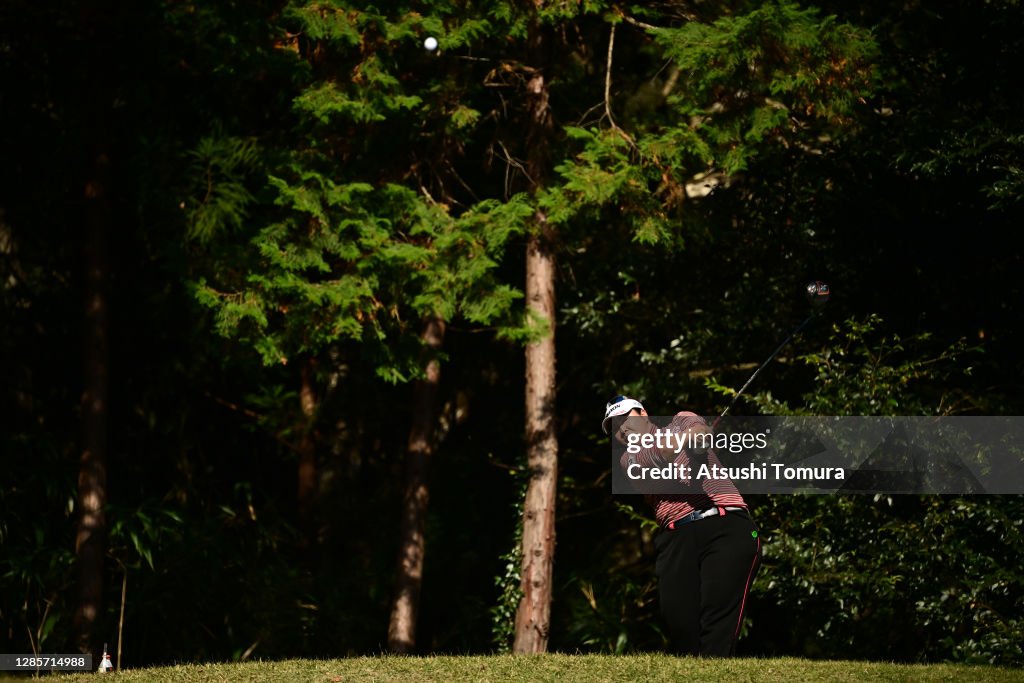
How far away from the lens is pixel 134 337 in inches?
558

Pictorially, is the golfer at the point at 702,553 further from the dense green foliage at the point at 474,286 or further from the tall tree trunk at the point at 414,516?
the tall tree trunk at the point at 414,516

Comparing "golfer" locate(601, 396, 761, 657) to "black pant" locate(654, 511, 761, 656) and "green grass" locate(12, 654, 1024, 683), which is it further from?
"green grass" locate(12, 654, 1024, 683)

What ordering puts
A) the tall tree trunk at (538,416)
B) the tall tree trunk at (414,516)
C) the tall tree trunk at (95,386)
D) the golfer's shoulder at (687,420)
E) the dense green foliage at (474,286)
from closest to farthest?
the golfer's shoulder at (687,420), the dense green foliage at (474,286), the tall tree trunk at (538,416), the tall tree trunk at (95,386), the tall tree trunk at (414,516)

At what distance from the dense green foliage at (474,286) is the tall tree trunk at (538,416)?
8.4 inches

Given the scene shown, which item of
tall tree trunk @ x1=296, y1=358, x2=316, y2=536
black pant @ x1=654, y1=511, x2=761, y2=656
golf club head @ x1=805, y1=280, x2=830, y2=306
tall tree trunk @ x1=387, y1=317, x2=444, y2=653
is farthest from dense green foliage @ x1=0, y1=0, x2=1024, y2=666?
black pant @ x1=654, y1=511, x2=761, y2=656

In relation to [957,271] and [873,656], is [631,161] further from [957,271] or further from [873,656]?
[873,656]

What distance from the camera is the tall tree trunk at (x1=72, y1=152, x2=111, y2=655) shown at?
41.9ft

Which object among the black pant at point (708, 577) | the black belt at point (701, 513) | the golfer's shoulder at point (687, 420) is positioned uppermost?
the golfer's shoulder at point (687, 420)

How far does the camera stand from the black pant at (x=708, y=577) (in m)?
6.92

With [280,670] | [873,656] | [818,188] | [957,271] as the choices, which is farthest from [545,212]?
[280,670]

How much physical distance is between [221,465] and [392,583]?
8.99 feet

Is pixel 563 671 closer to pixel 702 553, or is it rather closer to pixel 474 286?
pixel 702 553

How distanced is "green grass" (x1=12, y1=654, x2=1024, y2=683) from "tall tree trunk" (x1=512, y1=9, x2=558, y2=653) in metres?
4.43

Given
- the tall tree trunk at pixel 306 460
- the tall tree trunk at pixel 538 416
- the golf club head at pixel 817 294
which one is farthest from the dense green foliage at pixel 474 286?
the golf club head at pixel 817 294
